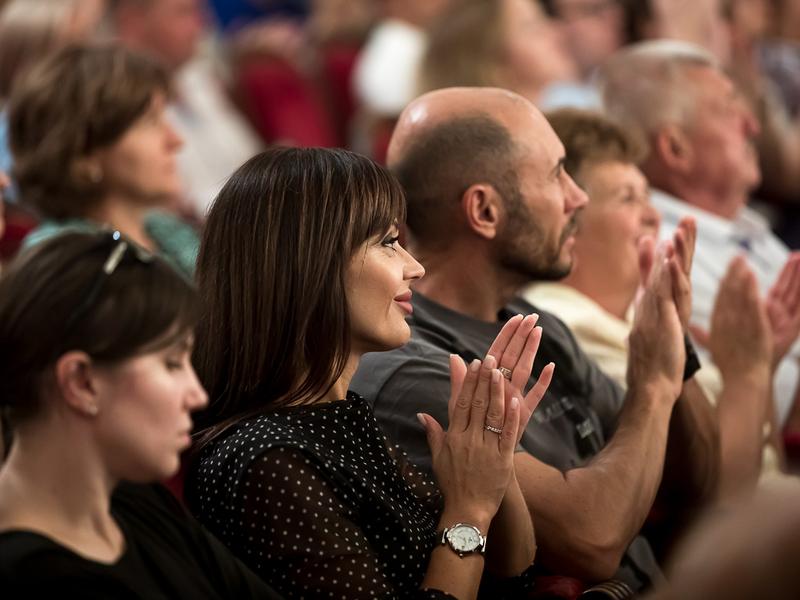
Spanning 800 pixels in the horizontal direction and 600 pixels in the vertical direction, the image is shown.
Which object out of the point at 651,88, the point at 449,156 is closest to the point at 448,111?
the point at 449,156

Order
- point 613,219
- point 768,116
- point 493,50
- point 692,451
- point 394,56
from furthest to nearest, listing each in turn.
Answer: point 394,56
point 493,50
point 768,116
point 613,219
point 692,451

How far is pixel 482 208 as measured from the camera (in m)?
2.42

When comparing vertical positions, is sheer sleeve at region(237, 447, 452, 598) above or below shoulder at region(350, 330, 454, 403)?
above

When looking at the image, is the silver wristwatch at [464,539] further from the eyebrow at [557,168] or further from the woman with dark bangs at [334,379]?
the eyebrow at [557,168]

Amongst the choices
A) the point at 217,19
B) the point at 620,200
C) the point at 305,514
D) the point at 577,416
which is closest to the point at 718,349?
the point at 620,200

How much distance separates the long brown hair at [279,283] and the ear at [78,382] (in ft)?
1.28

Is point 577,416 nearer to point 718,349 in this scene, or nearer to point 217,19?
point 718,349

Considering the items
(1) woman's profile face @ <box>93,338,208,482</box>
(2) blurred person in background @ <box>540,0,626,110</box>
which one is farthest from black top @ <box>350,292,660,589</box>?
(2) blurred person in background @ <box>540,0,626,110</box>

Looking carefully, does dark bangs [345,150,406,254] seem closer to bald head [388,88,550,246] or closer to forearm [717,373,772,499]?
bald head [388,88,550,246]

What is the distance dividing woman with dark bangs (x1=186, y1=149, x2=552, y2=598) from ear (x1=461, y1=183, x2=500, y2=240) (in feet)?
1.27

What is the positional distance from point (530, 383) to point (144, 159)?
4.26ft

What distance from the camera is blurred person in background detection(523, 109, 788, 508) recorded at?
9.12 ft

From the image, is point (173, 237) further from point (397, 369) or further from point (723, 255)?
point (397, 369)

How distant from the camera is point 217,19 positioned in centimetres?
655
